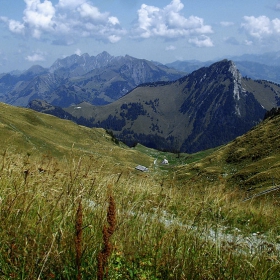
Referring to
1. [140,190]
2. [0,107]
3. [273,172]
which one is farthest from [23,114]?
[140,190]

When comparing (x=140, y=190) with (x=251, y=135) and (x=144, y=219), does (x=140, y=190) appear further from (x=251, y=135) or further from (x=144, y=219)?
(x=251, y=135)

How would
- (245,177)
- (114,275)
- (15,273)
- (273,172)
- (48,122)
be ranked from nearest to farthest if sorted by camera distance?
(15,273) < (114,275) < (273,172) < (245,177) < (48,122)

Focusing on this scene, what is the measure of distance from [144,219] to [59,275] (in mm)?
2034

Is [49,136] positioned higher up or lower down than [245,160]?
lower down

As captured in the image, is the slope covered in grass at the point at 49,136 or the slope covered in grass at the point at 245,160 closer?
the slope covered in grass at the point at 245,160

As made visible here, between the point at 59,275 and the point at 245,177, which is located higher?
the point at 59,275

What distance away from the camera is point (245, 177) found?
51.5m

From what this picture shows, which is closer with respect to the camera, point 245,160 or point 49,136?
point 245,160

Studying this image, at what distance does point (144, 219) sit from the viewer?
5.17 metres

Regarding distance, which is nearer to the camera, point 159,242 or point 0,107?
point 159,242

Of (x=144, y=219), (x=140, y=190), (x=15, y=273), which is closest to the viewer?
(x=15, y=273)

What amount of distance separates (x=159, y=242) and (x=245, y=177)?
50953 millimetres

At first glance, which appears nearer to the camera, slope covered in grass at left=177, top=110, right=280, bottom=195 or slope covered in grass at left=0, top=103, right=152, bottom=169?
slope covered in grass at left=177, top=110, right=280, bottom=195

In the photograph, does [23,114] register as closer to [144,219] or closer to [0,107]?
[0,107]
